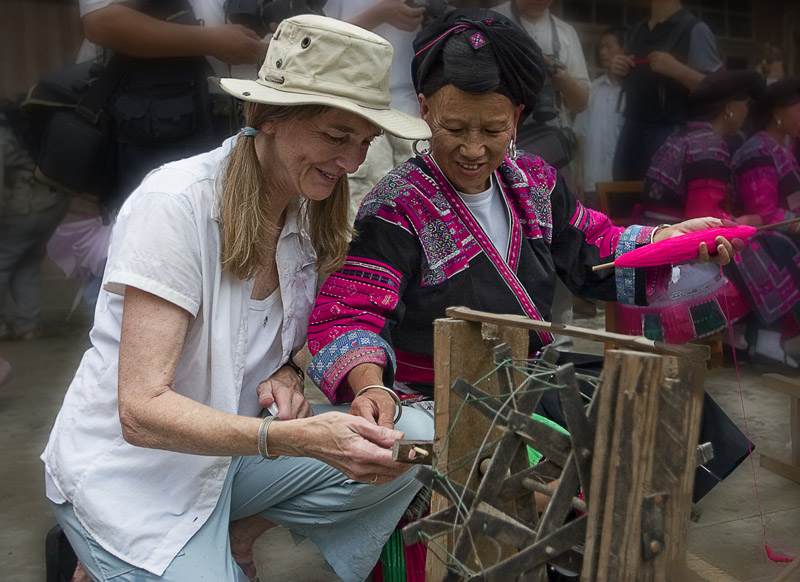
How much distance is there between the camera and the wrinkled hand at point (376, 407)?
194cm

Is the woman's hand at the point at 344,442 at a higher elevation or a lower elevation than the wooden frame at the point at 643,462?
lower

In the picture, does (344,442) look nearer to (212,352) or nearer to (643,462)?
(212,352)

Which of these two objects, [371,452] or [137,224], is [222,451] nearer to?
[371,452]

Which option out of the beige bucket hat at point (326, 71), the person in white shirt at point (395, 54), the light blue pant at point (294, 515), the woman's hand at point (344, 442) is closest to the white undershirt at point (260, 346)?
the light blue pant at point (294, 515)

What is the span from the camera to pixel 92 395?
75.2 inches

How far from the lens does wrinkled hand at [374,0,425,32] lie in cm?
358

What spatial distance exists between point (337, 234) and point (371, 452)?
66 centimetres

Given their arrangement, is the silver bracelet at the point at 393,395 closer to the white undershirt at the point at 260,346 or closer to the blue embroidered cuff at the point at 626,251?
the white undershirt at the point at 260,346

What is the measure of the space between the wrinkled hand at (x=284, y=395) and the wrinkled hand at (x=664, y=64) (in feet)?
11.7

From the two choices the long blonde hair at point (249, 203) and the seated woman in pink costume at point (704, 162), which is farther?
the seated woman in pink costume at point (704, 162)

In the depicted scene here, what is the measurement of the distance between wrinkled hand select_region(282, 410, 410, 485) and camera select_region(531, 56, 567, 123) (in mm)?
3035

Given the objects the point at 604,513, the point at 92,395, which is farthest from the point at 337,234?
the point at 604,513

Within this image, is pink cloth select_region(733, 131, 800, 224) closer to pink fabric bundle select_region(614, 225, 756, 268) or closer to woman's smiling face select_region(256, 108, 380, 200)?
pink fabric bundle select_region(614, 225, 756, 268)

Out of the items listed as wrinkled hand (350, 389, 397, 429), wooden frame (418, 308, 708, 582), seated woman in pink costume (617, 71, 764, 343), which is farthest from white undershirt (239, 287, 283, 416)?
seated woman in pink costume (617, 71, 764, 343)
